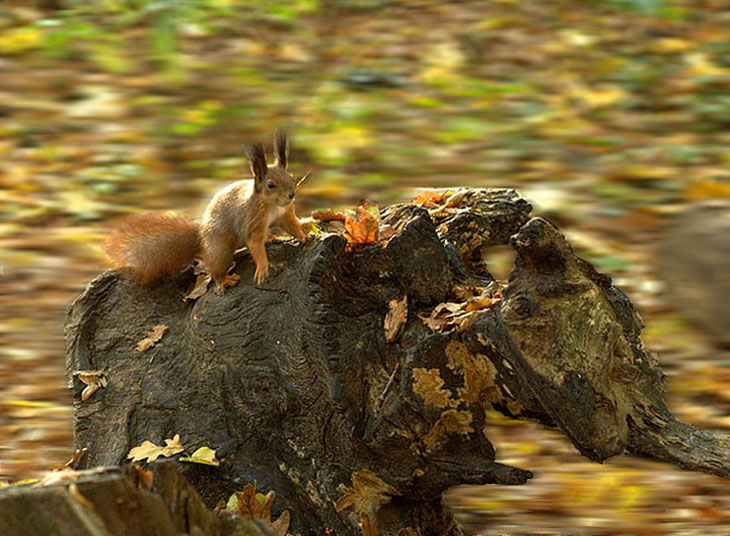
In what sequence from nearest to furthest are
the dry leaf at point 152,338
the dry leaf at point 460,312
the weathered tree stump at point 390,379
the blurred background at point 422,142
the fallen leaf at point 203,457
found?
the weathered tree stump at point 390,379 → the dry leaf at point 460,312 → the fallen leaf at point 203,457 → the dry leaf at point 152,338 → the blurred background at point 422,142

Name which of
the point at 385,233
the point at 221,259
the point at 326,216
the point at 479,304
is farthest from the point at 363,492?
the point at 326,216

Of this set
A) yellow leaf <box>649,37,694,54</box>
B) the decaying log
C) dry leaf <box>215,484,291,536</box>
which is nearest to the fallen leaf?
dry leaf <box>215,484,291,536</box>

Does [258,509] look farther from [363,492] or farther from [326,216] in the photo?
[326,216]

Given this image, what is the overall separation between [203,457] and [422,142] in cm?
384

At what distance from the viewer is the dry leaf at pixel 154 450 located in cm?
284

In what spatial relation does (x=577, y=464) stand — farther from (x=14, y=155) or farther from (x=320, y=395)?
(x=14, y=155)

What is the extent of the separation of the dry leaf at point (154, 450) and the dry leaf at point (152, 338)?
0.31 meters

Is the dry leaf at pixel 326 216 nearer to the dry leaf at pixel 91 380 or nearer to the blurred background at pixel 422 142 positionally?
the dry leaf at pixel 91 380

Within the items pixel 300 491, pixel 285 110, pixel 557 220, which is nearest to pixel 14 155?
pixel 285 110

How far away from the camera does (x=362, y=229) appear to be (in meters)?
2.74

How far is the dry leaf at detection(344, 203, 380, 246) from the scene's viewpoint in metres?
2.74

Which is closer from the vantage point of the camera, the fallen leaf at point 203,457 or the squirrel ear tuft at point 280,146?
the fallen leaf at point 203,457

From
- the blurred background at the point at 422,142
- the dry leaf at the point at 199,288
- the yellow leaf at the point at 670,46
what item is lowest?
the blurred background at the point at 422,142

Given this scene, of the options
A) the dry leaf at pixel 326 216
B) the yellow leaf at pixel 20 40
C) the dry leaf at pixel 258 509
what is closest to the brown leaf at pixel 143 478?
the dry leaf at pixel 258 509
